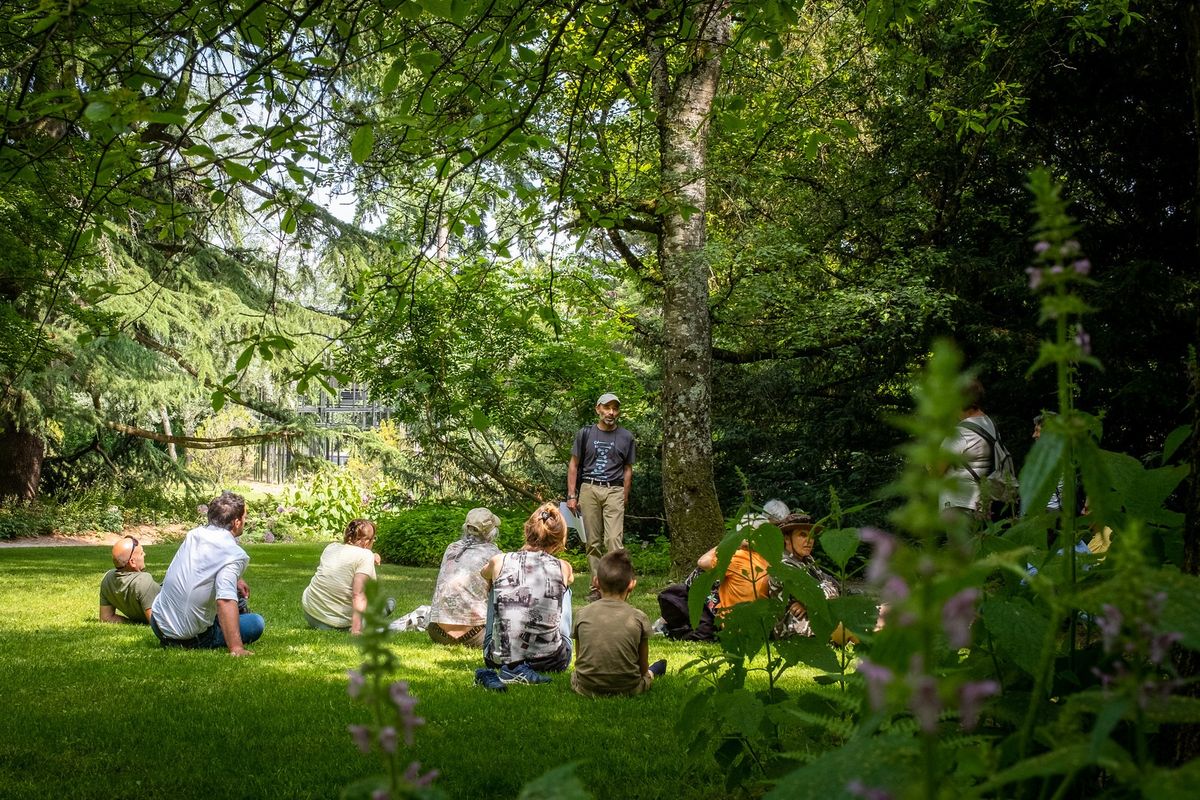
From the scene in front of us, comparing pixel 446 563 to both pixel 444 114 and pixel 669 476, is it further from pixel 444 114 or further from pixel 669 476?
pixel 444 114

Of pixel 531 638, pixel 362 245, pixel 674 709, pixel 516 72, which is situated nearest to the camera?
pixel 516 72

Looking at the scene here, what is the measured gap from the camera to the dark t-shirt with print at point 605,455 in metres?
9.25

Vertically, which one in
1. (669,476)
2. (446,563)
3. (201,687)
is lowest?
(201,687)

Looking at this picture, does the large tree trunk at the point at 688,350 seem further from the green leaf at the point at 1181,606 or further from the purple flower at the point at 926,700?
the purple flower at the point at 926,700

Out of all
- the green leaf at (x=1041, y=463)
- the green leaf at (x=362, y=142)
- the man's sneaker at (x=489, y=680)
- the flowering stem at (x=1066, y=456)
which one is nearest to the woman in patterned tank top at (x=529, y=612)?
the man's sneaker at (x=489, y=680)

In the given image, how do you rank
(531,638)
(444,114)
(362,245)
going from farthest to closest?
(362,245), (531,638), (444,114)

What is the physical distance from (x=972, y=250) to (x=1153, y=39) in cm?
254

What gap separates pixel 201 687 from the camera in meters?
5.03

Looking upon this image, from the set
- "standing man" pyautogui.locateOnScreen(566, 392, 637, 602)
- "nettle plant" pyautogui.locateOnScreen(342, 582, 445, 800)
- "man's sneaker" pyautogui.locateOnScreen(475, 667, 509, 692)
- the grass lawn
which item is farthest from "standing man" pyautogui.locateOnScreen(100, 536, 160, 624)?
"nettle plant" pyautogui.locateOnScreen(342, 582, 445, 800)

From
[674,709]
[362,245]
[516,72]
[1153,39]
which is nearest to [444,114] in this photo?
[516,72]

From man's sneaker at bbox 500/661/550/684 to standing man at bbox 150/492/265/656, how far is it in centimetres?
189

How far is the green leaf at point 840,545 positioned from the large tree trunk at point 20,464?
19.1m

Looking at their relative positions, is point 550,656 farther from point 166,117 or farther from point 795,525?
point 166,117

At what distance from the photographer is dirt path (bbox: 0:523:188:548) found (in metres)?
17.3
